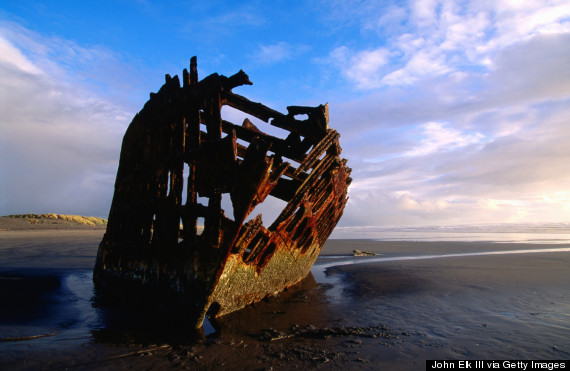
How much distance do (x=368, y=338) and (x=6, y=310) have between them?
5243 mm

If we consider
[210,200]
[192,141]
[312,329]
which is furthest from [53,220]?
[312,329]

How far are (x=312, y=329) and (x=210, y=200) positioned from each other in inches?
78.6

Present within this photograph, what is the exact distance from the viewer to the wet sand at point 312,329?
10.1ft

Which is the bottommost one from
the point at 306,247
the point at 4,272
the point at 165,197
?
the point at 4,272

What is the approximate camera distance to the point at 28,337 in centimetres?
362

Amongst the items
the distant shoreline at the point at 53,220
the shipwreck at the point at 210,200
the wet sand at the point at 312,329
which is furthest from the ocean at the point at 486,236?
the distant shoreline at the point at 53,220

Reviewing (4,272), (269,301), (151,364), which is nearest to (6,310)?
(151,364)

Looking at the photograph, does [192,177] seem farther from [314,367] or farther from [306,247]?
[306,247]

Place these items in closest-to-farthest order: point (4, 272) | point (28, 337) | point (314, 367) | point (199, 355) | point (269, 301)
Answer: point (314, 367)
point (199, 355)
point (28, 337)
point (269, 301)
point (4, 272)

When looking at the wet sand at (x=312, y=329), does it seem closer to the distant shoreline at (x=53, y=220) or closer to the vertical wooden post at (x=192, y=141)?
the vertical wooden post at (x=192, y=141)

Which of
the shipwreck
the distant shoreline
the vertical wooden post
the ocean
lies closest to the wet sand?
the shipwreck

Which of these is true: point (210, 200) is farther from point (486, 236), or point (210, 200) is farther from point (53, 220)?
point (53, 220)

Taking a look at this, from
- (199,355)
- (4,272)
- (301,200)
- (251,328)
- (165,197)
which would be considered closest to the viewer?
(199,355)

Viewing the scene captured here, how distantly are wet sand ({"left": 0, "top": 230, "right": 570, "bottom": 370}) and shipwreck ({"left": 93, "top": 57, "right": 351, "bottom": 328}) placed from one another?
437 mm
